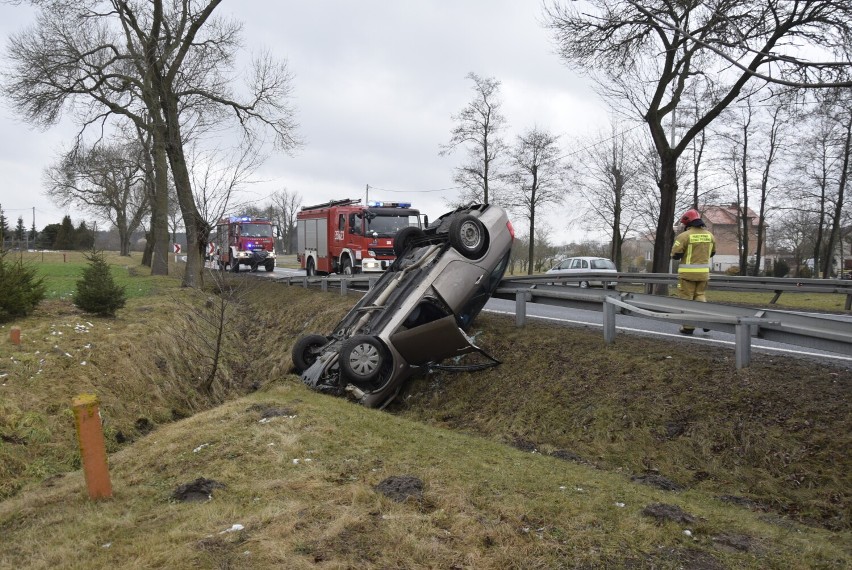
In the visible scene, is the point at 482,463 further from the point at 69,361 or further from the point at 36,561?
the point at 69,361

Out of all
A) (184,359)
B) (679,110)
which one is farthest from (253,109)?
(679,110)

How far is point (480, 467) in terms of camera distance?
504 centimetres

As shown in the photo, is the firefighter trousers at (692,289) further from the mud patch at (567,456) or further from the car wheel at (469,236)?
the mud patch at (567,456)

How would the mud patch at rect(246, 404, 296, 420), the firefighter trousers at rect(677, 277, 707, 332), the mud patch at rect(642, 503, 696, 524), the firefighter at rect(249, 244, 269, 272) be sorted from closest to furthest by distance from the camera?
the mud patch at rect(642, 503, 696, 524)
the mud patch at rect(246, 404, 296, 420)
the firefighter trousers at rect(677, 277, 707, 332)
the firefighter at rect(249, 244, 269, 272)

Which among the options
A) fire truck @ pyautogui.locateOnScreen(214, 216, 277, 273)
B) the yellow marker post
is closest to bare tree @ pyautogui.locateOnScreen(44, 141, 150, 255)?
fire truck @ pyautogui.locateOnScreen(214, 216, 277, 273)

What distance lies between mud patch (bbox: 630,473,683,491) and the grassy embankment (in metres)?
0.03

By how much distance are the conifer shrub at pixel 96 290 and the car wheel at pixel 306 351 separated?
5.19 metres

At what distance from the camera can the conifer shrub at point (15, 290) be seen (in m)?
11.0

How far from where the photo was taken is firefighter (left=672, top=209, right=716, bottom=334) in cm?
887

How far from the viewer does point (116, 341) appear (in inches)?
415

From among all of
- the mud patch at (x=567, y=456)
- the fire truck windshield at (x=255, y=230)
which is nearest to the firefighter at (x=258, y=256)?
the fire truck windshield at (x=255, y=230)

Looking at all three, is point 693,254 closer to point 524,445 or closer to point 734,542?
point 524,445

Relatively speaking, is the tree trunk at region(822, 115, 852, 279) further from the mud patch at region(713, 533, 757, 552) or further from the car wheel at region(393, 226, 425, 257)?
the mud patch at region(713, 533, 757, 552)

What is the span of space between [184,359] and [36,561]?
28.2 ft
